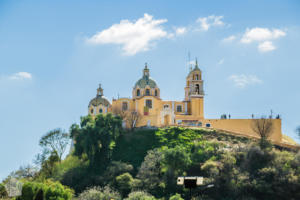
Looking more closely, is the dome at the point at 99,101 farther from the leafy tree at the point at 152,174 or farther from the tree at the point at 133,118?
the leafy tree at the point at 152,174

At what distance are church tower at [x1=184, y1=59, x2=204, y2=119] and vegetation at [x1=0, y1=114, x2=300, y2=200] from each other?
6.49m

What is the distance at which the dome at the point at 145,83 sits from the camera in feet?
191

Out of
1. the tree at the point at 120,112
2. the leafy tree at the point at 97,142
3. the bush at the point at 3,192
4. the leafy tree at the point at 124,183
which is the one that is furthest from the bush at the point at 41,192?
the tree at the point at 120,112

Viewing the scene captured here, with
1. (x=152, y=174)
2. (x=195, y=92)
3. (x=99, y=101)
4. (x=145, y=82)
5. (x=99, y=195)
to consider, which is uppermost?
(x=145, y=82)

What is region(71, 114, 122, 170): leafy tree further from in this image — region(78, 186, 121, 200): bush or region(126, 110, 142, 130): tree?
region(78, 186, 121, 200): bush

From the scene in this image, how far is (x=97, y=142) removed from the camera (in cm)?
4384

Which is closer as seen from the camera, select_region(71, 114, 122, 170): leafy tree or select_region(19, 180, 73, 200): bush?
select_region(19, 180, 73, 200): bush

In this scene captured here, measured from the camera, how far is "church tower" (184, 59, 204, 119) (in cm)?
5681

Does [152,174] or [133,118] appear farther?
[133,118]

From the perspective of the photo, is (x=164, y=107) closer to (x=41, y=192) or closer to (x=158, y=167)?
(x=158, y=167)

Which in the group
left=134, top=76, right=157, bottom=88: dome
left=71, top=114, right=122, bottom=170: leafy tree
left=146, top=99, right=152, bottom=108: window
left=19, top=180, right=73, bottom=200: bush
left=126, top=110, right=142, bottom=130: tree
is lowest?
left=19, top=180, right=73, bottom=200: bush

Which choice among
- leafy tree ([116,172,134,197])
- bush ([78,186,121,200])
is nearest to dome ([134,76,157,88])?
leafy tree ([116,172,134,197])

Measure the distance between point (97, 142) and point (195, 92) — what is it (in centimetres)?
1993

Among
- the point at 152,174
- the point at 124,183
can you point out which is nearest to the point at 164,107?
the point at 152,174
